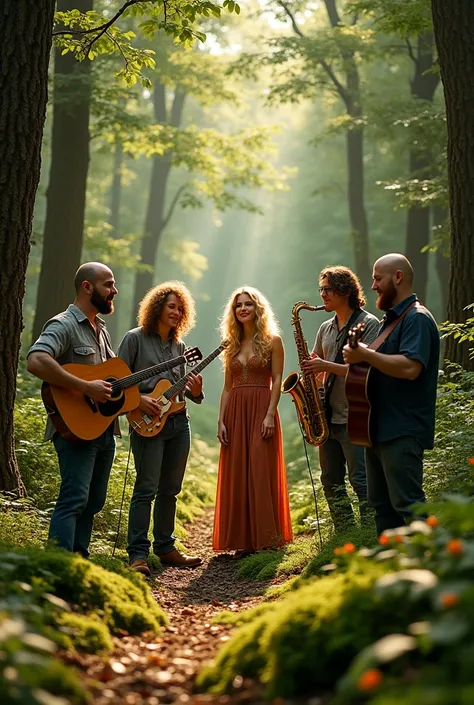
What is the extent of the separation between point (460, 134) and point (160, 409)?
405 cm

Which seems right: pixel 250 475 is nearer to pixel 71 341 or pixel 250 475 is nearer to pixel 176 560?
pixel 176 560

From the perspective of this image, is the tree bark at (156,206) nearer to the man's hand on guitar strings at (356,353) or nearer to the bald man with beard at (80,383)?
the bald man with beard at (80,383)

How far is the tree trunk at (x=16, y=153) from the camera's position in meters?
6.38

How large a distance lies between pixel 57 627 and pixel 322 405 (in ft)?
12.9

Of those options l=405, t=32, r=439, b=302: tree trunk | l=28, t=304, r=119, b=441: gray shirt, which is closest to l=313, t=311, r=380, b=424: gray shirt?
l=28, t=304, r=119, b=441: gray shirt

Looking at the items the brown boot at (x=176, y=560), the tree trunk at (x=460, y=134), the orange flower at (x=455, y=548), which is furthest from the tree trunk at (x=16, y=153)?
the orange flower at (x=455, y=548)

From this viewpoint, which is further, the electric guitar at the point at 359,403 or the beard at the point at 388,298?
the beard at the point at 388,298

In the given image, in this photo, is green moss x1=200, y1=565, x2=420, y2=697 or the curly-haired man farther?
the curly-haired man

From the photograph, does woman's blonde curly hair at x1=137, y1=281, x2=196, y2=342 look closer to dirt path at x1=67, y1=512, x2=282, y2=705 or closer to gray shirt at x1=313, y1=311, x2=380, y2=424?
gray shirt at x1=313, y1=311, x2=380, y2=424

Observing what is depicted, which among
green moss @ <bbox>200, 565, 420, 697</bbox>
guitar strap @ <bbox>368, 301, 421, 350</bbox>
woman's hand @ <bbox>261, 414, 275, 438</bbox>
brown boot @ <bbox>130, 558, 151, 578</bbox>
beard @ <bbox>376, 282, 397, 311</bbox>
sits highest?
beard @ <bbox>376, 282, 397, 311</bbox>

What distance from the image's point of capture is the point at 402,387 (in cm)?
505

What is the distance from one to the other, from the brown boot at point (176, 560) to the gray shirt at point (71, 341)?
1.82 meters

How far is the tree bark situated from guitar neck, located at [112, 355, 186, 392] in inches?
532

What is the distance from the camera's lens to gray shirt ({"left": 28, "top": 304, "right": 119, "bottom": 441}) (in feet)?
18.1
